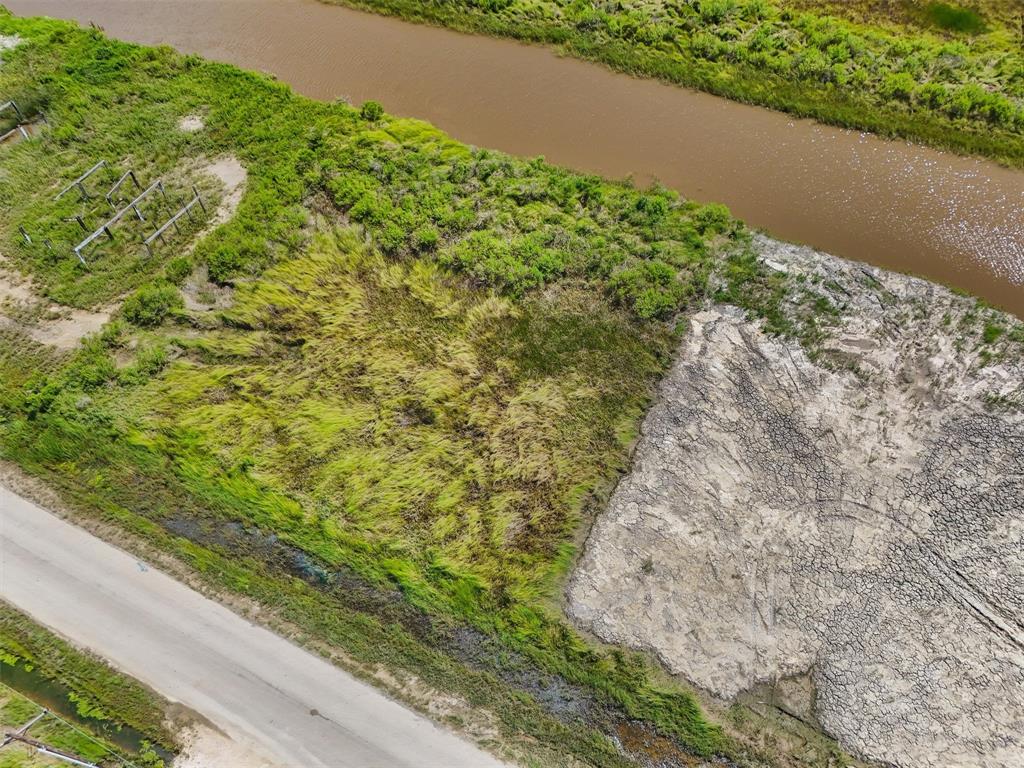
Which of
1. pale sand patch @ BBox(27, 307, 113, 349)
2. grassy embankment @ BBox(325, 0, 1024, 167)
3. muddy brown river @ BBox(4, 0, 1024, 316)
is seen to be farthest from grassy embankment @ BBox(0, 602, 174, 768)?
grassy embankment @ BBox(325, 0, 1024, 167)

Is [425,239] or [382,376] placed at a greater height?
[425,239]

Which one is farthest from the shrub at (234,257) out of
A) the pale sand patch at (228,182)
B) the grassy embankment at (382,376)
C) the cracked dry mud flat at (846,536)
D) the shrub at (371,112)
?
the cracked dry mud flat at (846,536)

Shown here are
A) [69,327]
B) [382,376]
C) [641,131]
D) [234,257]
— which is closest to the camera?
[382,376]

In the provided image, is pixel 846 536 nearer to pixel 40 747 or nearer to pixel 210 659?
pixel 210 659

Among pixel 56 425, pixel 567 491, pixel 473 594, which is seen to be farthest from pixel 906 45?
pixel 56 425

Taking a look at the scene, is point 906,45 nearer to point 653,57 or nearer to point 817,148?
point 817,148

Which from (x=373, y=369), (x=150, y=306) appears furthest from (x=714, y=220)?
(x=150, y=306)

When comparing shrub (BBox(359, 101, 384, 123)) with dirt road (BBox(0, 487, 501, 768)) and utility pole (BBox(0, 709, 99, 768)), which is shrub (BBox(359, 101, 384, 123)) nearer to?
dirt road (BBox(0, 487, 501, 768))
